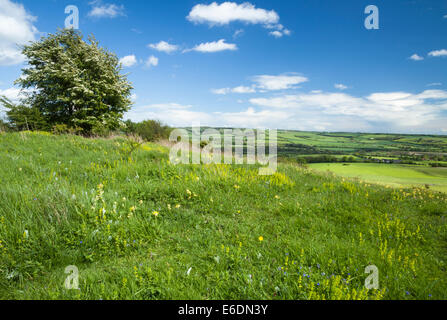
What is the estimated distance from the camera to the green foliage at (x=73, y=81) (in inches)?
857

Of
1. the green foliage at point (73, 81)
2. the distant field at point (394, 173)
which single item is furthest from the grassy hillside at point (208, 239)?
the green foliage at point (73, 81)

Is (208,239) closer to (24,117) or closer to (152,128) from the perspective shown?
(24,117)

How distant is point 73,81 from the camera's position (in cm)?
2114

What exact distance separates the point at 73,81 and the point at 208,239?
24594 millimetres

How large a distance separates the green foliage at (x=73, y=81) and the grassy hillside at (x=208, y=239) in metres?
18.7

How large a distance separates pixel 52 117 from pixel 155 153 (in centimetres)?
2283

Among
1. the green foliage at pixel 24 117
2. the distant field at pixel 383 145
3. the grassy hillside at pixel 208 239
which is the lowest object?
the grassy hillside at pixel 208 239

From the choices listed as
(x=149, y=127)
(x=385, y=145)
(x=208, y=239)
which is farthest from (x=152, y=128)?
(x=208, y=239)

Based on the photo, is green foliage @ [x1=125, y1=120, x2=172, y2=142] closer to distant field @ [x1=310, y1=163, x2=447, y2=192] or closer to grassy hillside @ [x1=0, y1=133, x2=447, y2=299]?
distant field @ [x1=310, y1=163, x2=447, y2=192]

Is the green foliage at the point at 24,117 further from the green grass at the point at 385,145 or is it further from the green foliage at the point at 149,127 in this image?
the green grass at the point at 385,145

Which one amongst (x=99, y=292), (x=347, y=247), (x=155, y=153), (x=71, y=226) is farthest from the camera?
(x=155, y=153)
